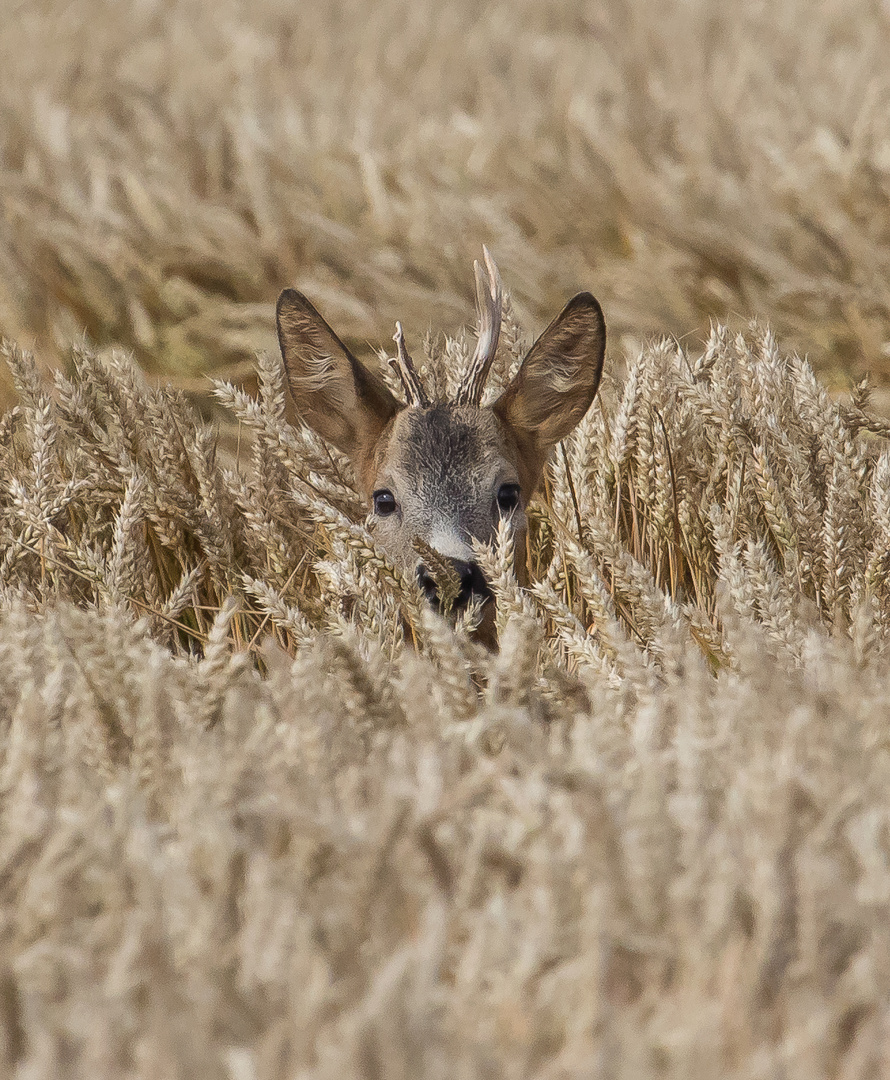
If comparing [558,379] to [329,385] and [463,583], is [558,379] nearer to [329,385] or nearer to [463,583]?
[329,385]

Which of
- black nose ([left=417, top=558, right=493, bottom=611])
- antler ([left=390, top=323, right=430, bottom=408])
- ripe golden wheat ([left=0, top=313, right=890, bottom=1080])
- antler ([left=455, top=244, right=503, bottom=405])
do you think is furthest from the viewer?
antler ([left=455, top=244, right=503, bottom=405])

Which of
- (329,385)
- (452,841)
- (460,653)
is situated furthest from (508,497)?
(452,841)

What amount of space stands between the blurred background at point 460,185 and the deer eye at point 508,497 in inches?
77.0

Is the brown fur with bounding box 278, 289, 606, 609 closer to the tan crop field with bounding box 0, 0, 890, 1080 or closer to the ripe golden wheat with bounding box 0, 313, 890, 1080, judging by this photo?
the tan crop field with bounding box 0, 0, 890, 1080

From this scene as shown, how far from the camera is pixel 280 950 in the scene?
173 centimetres

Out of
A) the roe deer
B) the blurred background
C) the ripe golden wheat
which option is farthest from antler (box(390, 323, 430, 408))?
the blurred background

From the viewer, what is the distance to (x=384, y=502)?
13.1 ft

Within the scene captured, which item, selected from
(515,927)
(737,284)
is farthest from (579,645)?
(737,284)

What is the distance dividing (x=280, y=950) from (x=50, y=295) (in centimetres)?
713

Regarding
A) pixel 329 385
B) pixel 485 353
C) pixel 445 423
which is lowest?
pixel 329 385

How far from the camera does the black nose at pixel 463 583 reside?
11.8ft

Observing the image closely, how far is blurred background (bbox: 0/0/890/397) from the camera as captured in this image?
7.45m

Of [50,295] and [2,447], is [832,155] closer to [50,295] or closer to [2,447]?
[50,295]

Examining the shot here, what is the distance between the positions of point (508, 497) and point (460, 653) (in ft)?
4.69
